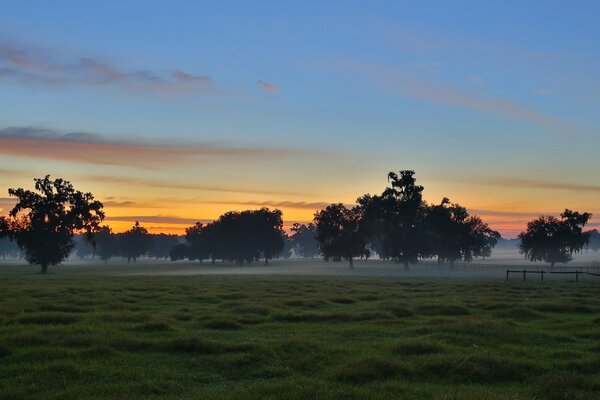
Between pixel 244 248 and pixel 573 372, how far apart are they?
151470mm

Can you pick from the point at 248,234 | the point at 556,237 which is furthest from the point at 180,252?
the point at 556,237

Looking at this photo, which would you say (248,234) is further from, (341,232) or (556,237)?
(556,237)

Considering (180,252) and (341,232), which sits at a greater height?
(341,232)

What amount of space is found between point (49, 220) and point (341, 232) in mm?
68026

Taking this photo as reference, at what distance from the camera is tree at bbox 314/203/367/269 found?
136 meters

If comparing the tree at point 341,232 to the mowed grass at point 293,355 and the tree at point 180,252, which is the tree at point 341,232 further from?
the mowed grass at point 293,355

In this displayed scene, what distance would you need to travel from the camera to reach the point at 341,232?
13950cm

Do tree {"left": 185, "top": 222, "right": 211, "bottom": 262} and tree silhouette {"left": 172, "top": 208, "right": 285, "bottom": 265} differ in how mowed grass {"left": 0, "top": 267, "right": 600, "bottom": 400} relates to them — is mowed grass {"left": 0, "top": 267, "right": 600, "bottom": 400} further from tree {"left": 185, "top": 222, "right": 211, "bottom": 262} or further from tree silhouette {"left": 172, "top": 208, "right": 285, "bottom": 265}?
tree {"left": 185, "top": 222, "right": 211, "bottom": 262}

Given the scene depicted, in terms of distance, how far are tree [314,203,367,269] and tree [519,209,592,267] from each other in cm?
4337

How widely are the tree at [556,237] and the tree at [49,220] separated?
343ft

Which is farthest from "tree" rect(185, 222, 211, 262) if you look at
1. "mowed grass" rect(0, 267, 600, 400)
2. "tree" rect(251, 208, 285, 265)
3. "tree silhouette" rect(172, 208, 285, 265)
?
"mowed grass" rect(0, 267, 600, 400)

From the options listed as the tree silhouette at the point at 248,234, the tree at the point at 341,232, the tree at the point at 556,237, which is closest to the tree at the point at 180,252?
the tree silhouette at the point at 248,234

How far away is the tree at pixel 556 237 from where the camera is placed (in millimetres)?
137625

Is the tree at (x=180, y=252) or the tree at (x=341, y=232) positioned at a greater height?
the tree at (x=341, y=232)
